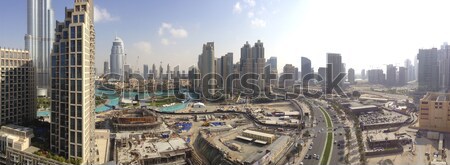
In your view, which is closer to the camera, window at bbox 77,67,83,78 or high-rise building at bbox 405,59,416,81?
window at bbox 77,67,83,78

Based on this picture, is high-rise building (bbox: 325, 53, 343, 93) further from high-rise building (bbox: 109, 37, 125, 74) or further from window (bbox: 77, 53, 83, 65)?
high-rise building (bbox: 109, 37, 125, 74)

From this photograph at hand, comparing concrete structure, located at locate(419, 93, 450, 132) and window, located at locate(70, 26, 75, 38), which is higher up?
window, located at locate(70, 26, 75, 38)

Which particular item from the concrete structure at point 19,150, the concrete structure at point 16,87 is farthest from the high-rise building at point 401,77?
the concrete structure at point 19,150

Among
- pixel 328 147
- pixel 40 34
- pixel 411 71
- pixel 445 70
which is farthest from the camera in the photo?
pixel 411 71

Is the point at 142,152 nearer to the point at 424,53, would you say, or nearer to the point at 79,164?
the point at 79,164

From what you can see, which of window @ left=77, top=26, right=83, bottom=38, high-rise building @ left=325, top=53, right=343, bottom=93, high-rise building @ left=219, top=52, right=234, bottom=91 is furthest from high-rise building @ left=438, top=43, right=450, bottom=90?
window @ left=77, top=26, right=83, bottom=38

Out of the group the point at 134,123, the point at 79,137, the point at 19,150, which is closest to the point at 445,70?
the point at 134,123

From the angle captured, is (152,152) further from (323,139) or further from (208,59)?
(208,59)

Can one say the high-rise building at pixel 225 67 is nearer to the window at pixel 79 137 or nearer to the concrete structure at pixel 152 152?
the concrete structure at pixel 152 152
